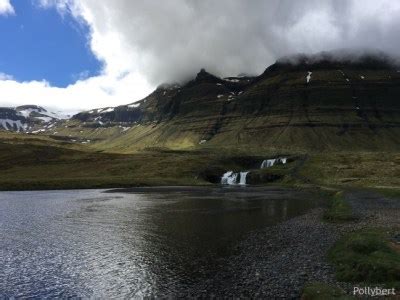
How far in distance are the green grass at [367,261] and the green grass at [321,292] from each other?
261cm

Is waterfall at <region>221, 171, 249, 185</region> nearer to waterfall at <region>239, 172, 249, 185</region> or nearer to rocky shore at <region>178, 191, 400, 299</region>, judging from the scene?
waterfall at <region>239, 172, 249, 185</region>

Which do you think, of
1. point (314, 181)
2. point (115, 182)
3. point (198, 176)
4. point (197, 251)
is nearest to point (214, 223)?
point (197, 251)

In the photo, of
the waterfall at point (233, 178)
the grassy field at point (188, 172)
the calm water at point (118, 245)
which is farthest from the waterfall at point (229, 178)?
the calm water at point (118, 245)

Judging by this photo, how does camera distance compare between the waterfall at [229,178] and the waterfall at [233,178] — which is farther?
the waterfall at [229,178]

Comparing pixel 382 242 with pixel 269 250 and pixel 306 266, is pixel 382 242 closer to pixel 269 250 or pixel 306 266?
pixel 306 266

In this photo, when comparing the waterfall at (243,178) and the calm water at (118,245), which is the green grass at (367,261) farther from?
the waterfall at (243,178)

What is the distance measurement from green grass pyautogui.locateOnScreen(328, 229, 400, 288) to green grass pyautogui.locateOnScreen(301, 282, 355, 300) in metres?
2.61

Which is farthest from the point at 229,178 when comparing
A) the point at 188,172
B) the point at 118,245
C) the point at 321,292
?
the point at 321,292

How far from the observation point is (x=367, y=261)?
96.4 feet

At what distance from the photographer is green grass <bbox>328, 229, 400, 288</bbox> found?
87.5ft

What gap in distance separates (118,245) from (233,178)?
4882 inches

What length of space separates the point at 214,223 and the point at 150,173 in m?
118

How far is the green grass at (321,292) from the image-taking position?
23.8 m

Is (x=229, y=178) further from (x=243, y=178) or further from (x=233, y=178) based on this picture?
(x=243, y=178)
